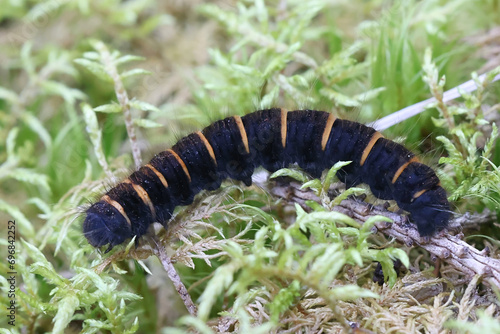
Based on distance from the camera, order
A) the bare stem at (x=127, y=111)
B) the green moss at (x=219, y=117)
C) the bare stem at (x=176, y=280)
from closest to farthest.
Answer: the green moss at (x=219, y=117) < the bare stem at (x=176, y=280) < the bare stem at (x=127, y=111)

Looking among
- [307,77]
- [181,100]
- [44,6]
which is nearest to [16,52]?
[44,6]

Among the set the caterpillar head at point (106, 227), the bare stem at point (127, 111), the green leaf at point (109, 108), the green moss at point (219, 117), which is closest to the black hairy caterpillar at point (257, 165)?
the caterpillar head at point (106, 227)

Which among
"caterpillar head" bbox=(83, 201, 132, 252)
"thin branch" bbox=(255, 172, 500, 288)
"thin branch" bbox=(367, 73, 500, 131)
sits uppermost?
"thin branch" bbox=(367, 73, 500, 131)

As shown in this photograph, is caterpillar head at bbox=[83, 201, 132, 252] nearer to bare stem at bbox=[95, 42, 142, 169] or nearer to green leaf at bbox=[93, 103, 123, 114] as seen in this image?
bare stem at bbox=[95, 42, 142, 169]

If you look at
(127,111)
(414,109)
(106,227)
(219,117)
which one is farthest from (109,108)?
(414,109)

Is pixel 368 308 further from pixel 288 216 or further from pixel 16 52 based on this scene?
pixel 16 52

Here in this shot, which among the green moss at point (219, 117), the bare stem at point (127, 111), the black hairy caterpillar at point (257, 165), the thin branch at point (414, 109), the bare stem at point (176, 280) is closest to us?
the green moss at point (219, 117)

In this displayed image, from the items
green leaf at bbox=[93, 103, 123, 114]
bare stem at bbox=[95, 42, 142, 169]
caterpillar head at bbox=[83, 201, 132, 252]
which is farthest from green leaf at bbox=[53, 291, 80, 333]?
green leaf at bbox=[93, 103, 123, 114]

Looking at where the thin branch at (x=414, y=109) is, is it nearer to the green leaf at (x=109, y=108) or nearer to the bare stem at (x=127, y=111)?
the bare stem at (x=127, y=111)

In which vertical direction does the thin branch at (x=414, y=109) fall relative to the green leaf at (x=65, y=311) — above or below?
above
